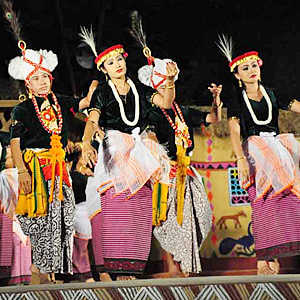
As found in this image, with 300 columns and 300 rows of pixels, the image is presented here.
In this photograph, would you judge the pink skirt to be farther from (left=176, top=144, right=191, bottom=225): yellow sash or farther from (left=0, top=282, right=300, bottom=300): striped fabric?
(left=176, top=144, right=191, bottom=225): yellow sash

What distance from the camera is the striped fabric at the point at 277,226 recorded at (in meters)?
6.34

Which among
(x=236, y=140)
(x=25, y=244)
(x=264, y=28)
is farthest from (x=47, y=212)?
(x=264, y=28)

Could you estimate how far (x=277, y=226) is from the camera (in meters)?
6.36

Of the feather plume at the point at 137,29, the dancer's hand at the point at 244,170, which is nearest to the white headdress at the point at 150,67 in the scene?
the feather plume at the point at 137,29

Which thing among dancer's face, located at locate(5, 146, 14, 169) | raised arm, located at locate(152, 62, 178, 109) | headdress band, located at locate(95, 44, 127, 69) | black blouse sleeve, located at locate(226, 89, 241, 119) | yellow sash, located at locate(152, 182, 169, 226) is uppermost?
headdress band, located at locate(95, 44, 127, 69)

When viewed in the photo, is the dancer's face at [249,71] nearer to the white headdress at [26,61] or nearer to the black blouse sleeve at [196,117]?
the black blouse sleeve at [196,117]

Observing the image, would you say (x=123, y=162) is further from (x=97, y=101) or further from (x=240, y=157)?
(x=240, y=157)

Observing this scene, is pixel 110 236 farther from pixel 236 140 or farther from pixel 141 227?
pixel 236 140

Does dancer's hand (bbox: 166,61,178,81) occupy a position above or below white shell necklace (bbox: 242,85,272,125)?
above

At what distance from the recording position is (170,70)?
6355 mm

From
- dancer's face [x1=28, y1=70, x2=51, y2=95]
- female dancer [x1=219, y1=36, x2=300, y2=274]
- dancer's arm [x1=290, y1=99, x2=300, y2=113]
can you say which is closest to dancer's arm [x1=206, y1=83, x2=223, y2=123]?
female dancer [x1=219, y1=36, x2=300, y2=274]

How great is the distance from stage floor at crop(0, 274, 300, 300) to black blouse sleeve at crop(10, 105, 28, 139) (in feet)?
4.24

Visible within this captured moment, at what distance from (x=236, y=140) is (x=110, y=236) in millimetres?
1104

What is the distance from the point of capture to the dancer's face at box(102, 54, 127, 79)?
6.39m
